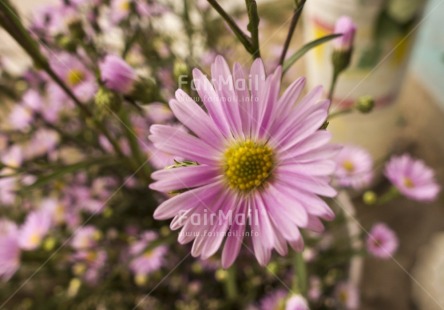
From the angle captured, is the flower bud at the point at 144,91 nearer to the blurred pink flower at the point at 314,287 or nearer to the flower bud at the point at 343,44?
the flower bud at the point at 343,44

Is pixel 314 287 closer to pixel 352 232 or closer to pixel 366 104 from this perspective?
pixel 352 232

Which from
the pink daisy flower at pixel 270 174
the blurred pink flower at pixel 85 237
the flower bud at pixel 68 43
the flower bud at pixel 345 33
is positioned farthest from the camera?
the blurred pink flower at pixel 85 237

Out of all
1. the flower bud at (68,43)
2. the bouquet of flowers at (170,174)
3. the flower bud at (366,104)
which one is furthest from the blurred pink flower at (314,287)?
the flower bud at (68,43)

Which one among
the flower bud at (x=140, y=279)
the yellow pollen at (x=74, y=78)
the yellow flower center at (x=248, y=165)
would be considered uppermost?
the yellow pollen at (x=74, y=78)

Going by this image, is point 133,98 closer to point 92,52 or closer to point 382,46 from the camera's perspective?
point 92,52

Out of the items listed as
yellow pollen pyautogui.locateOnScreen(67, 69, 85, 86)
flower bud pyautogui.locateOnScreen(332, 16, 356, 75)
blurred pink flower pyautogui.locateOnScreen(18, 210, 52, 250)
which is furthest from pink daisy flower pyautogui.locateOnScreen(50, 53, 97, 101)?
flower bud pyautogui.locateOnScreen(332, 16, 356, 75)

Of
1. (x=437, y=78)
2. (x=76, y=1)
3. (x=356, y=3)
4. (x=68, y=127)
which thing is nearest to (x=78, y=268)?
(x=68, y=127)

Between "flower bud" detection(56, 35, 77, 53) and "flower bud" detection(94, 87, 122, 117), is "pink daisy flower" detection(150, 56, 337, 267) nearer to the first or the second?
"flower bud" detection(94, 87, 122, 117)

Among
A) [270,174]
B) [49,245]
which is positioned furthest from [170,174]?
[49,245]

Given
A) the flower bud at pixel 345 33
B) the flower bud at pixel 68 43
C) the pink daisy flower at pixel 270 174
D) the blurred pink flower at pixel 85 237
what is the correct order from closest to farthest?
the pink daisy flower at pixel 270 174 → the flower bud at pixel 345 33 → the flower bud at pixel 68 43 → the blurred pink flower at pixel 85 237
